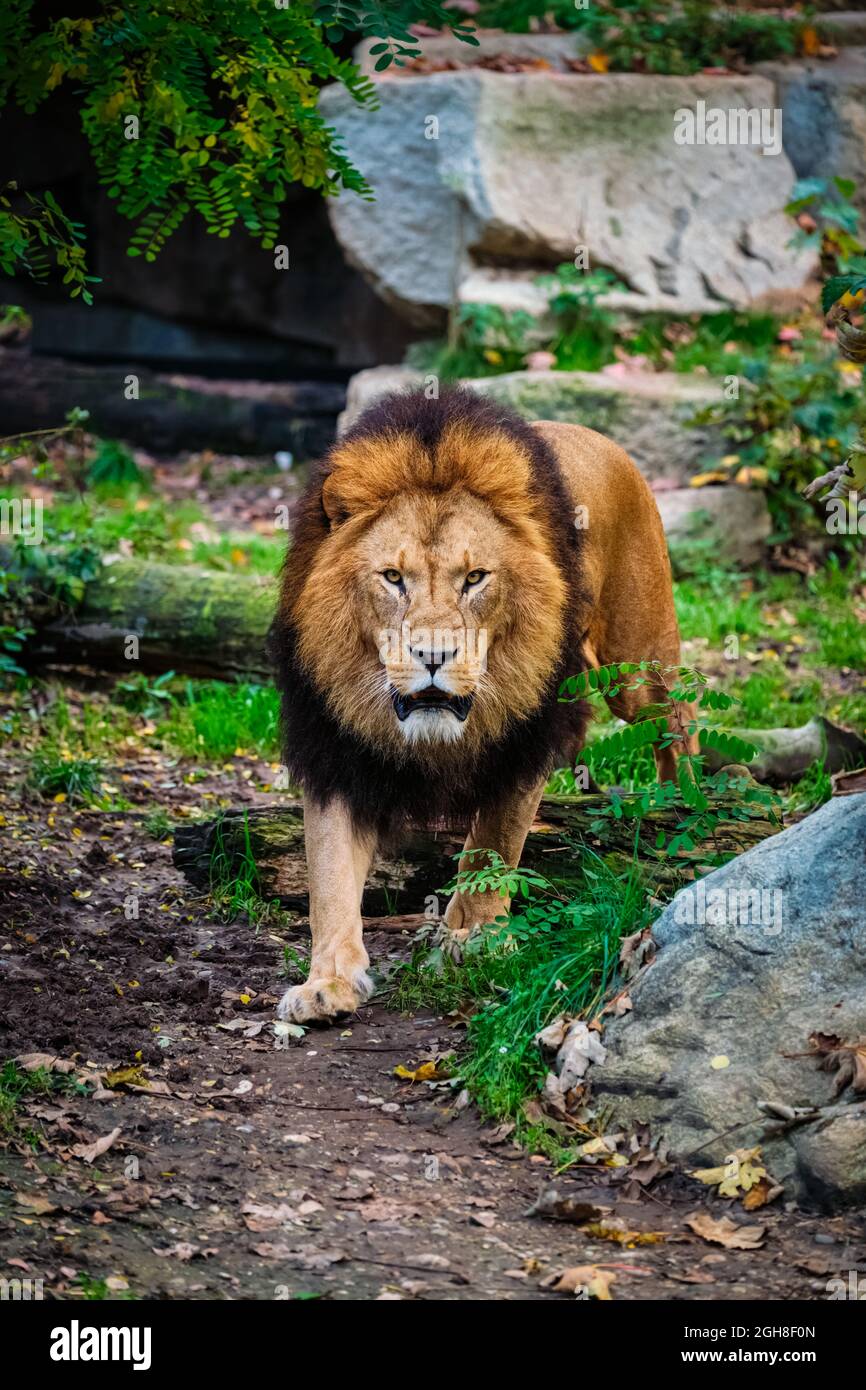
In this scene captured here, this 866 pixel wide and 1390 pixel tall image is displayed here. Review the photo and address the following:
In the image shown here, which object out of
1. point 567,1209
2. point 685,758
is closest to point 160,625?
point 685,758

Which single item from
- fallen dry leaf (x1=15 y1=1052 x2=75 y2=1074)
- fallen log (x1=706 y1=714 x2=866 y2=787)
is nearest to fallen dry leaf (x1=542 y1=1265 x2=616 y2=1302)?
fallen dry leaf (x1=15 y1=1052 x2=75 y2=1074)

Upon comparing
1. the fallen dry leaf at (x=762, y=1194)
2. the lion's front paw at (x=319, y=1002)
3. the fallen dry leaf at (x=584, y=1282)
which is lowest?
the fallen dry leaf at (x=584, y=1282)

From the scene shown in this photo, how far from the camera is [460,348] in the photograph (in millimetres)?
11180

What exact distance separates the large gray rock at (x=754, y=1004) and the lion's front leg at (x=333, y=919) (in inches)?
36.3

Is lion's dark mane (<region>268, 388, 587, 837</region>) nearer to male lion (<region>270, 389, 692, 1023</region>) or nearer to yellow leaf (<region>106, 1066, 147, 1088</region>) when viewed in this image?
male lion (<region>270, 389, 692, 1023</region>)

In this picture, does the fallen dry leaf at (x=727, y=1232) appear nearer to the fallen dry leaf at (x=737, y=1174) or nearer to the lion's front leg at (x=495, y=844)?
the fallen dry leaf at (x=737, y=1174)

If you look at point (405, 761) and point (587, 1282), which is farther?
point (405, 761)

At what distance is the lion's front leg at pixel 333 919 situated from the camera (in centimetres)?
465

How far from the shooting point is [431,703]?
4.64 metres

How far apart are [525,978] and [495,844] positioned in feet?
2.02

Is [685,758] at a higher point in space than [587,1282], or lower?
higher

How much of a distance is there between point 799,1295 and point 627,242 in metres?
8.84

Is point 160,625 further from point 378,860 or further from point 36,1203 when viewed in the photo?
point 36,1203

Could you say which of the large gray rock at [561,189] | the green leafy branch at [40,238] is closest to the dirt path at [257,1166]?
the green leafy branch at [40,238]
